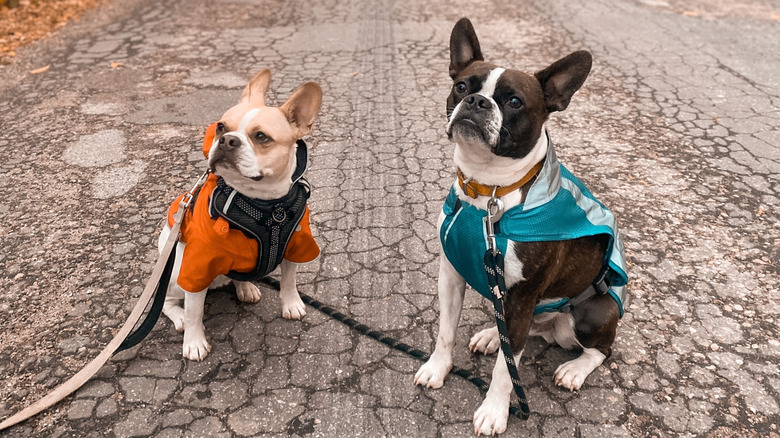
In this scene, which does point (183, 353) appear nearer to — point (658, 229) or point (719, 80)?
point (658, 229)

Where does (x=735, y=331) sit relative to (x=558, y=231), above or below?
below

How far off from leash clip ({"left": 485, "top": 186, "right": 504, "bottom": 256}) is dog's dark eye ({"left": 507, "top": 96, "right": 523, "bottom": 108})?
396 millimetres

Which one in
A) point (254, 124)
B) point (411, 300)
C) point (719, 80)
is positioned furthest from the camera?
point (719, 80)

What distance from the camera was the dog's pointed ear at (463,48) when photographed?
9.02ft

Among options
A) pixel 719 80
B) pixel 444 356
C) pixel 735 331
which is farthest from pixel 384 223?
pixel 719 80

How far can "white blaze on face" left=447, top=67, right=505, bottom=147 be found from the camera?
2.40 metres

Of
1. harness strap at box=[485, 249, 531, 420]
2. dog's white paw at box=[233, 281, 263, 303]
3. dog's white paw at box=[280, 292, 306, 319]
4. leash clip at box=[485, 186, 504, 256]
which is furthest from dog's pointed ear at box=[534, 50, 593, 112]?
dog's white paw at box=[233, 281, 263, 303]

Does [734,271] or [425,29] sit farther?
[425,29]

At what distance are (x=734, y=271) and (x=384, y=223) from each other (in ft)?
7.67

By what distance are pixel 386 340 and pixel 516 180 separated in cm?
124

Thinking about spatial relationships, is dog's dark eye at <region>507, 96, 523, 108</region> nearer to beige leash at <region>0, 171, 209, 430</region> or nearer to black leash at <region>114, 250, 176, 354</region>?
beige leash at <region>0, 171, 209, 430</region>

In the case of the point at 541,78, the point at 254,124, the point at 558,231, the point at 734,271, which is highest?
the point at 541,78

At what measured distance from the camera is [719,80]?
6.80 meters

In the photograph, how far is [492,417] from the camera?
2.75 meters
